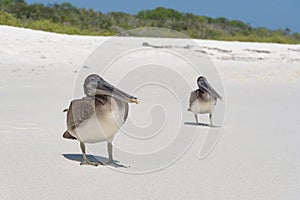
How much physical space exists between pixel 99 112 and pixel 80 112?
6.1 inches

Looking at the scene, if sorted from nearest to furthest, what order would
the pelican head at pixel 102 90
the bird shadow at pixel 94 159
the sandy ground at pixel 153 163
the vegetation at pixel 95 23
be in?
1. the sandy ground at pixel 153 163
2. the pelican head at pixel 102 90
3. the bird shadow at pixel 94 159
4. the vegetation at pixel 95 23

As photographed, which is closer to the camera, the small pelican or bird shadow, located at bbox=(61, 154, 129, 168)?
bird shadow, located at bbox=(61, 154, 129, 168)

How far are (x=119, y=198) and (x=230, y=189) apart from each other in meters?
0.64

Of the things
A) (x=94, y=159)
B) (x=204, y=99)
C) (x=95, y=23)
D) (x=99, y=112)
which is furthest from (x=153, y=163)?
(x=95, y=23)

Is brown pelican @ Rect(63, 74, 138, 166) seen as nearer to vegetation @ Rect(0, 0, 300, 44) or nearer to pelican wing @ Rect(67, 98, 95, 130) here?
pelican wing @ Rect(67, 98, 95, 130)

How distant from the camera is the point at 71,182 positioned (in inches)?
112

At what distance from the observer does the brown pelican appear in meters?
2.96

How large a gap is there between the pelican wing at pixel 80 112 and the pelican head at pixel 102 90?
6 centimetres

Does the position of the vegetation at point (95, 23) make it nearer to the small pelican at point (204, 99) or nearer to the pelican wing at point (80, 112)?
the small pelican at point (204, 99)

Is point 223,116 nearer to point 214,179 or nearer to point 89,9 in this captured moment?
point 214,179

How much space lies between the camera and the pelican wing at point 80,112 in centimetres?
304

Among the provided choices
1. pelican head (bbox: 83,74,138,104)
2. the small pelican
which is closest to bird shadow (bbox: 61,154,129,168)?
pelican head (bbox: 83,74,138,104)

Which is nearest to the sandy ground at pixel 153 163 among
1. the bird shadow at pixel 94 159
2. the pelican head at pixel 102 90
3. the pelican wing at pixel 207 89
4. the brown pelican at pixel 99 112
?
the bird shadow at pixel 94 159

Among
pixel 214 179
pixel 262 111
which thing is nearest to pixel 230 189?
pixel 214 179
